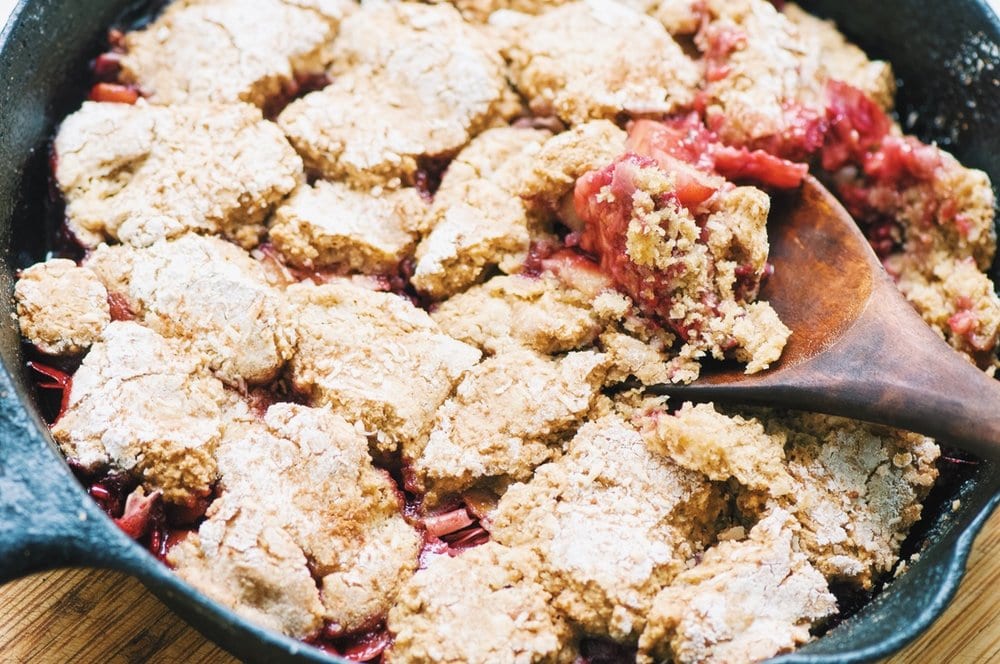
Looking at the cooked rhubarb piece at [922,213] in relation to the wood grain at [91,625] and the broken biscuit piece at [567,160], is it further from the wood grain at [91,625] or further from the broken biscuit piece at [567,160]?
the wood grain at [91,625]

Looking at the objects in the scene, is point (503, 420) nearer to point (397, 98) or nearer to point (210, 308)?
point (210, 308)

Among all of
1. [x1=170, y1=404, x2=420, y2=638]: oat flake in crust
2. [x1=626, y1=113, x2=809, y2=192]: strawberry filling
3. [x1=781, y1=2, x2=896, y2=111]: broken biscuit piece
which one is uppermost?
[x1=781, y1=2, x2=896, y2=111]: broken biscuit piece

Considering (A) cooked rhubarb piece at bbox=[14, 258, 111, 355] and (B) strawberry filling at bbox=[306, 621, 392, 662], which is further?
(A) cooked rhubarb piece at bbox=[14, 258, 111, 355]

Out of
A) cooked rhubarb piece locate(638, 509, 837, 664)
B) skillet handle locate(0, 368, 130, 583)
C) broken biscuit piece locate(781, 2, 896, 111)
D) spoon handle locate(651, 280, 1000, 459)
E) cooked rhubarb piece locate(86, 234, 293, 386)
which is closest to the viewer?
skillet handle locate(0, 368, 130, 583)

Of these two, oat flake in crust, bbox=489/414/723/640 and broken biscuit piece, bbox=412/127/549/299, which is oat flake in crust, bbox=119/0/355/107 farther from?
oat flake in crust, bbox=489/414/723/640

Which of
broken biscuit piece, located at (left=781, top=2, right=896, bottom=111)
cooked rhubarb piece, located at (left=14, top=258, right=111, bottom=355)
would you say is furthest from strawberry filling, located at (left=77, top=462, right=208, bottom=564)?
broken biscuit piece, located at (left=781, top=2, right=896, bottom=111)

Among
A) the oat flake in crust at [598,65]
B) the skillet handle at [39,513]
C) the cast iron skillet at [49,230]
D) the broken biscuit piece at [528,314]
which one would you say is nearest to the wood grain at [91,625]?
the cast iron skillet at [49,230]

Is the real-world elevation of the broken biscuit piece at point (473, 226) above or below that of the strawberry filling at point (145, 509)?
above
